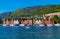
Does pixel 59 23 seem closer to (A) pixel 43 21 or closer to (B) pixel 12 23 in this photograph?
(A) pixel 43 21

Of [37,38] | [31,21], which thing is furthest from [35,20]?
[37,38]

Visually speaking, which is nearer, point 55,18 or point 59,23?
point 59,23

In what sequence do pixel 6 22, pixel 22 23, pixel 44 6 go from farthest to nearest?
pixel 44 6 < pixel 6 22 < pixel 22 23

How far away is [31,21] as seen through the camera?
12506 cm

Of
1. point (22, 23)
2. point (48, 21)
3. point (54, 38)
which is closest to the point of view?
point (54, 38)

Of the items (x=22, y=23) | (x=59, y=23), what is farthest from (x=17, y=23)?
(x=59, y=23)

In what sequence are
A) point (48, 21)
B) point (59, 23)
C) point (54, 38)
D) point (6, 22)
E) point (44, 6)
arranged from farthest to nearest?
point (44, 6), point (6, 22), point (48, 21), point (59, 23), point (54, 38)

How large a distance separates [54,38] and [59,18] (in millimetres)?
82590

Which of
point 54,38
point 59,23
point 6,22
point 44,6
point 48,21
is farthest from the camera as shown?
point 44,6

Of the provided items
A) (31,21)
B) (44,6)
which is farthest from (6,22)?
(44,6)

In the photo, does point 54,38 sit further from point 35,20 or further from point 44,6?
point 44,6

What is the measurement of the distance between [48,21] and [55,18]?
4319 millimetres

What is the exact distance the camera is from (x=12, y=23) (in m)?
129

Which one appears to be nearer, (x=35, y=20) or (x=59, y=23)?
(x=59, y=23)
